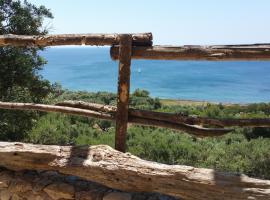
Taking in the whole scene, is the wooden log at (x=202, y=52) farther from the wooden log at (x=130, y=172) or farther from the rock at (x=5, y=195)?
the rock at (x=5, y=195)

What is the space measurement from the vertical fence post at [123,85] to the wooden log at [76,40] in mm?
74

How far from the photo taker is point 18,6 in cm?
847

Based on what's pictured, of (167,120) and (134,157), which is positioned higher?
(167,120)

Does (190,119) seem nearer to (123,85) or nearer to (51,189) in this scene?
(123,85)

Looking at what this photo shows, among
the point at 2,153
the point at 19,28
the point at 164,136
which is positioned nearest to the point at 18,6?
the point at 19,28

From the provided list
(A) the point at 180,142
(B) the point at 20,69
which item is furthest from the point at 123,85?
(A) the point at 180,142

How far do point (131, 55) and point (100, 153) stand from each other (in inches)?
30.2

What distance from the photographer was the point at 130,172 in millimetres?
3002

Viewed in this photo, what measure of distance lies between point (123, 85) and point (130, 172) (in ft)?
2.18

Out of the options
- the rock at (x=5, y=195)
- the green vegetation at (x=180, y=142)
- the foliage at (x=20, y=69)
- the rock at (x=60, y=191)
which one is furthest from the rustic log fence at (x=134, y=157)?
the foliage at (x=20, y=69)

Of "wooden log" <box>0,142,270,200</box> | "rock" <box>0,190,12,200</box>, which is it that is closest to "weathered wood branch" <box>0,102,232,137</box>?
"wooden log" <box>0,142,270,200</box>

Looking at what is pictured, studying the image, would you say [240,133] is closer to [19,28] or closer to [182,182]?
[19,28]

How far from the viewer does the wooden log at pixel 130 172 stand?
8.84 feet

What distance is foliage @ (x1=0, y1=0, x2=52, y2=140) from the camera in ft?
24.7
